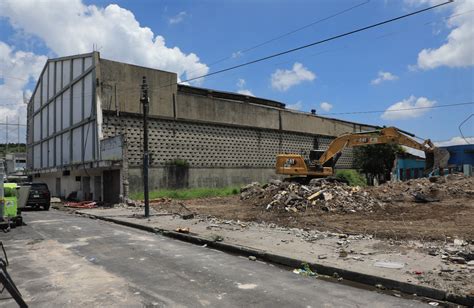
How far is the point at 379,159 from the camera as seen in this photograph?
157 ft

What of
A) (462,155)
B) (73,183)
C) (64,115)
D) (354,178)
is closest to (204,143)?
(73,183)

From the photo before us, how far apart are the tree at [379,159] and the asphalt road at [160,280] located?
38.5 meters

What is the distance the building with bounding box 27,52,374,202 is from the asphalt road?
20110 mm

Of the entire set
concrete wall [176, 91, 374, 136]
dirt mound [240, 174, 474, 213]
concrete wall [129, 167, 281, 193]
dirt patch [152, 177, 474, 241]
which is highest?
concrete wall [176, 91, 374, 136]

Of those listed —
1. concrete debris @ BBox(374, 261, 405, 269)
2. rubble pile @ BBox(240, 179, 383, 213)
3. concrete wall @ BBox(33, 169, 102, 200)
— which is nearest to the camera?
concrete debris @ BBox(374, 261, 405, 269)

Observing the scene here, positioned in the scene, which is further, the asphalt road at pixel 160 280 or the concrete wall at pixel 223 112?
the concrete wall at pixel 223 112

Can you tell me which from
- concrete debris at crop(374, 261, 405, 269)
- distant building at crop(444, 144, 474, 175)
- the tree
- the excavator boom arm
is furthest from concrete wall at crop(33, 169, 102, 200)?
distant building at crop(444, 144, 474, 175)

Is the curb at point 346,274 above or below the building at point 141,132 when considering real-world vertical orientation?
below

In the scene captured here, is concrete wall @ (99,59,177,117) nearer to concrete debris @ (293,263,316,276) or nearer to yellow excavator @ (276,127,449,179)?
yellow excavator @ (276,127,449,179)

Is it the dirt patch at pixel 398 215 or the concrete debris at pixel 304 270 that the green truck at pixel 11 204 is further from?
the concrete debris at pixel 304 270

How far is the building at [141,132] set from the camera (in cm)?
3494

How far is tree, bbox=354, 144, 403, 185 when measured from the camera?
47.2 meters

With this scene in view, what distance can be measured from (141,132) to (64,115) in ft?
42.6

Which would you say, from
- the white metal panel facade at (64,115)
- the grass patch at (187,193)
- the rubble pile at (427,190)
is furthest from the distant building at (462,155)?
the white metal panel facade at (64,115)
